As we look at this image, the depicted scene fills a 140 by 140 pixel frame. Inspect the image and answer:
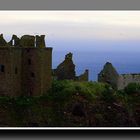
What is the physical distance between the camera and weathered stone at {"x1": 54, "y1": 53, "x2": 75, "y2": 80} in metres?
19.8

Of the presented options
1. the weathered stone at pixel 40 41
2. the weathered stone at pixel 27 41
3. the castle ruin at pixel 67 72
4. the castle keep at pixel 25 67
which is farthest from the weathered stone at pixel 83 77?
the weathered stone at pixel 27 41

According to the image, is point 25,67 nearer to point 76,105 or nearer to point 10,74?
point 10,74

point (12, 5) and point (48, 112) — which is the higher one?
point (12, 5)

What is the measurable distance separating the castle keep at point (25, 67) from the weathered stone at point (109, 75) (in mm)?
761

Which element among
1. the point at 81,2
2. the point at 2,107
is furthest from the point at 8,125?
the point at 81,2

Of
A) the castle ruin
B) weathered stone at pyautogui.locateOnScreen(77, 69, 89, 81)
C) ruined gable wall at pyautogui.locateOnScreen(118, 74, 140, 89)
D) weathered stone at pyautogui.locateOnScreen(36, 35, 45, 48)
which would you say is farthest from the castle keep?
ruined gable wall at pyautogui.locateOnScreen(118, 74, 140, 89)

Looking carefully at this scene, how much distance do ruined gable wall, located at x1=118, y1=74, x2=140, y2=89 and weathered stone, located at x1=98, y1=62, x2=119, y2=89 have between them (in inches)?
3.2

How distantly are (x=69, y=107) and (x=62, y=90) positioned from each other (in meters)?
0.28

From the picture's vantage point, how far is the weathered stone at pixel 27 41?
19625mm

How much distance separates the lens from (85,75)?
786 inches

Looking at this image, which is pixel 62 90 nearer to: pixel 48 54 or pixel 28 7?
pixel 48 54

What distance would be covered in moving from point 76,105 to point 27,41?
3.75 ft

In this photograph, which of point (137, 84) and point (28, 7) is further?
point (137, 84)

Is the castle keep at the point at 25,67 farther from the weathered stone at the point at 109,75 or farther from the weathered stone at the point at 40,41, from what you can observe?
the weathered stone at the point at 109,75
